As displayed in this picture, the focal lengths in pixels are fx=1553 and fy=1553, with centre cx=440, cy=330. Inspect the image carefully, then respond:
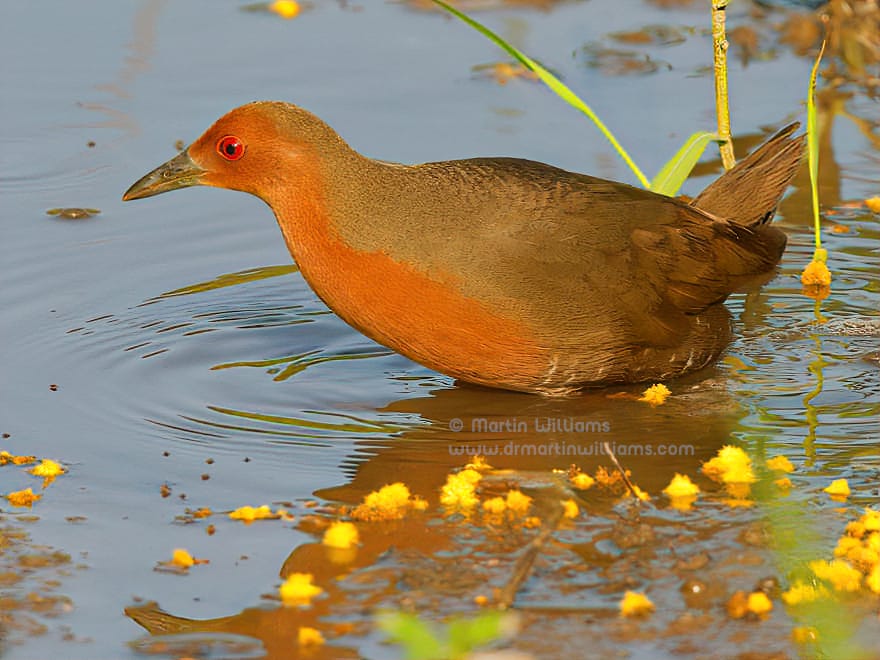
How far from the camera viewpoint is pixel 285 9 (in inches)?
413

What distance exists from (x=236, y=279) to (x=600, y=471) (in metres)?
2.52

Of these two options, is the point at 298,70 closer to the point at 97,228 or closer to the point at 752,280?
the point at 97,228

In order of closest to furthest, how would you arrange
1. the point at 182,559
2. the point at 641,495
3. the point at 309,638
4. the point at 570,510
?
the point at 309,638, the point at 182,559, the point at 570,510, the point at 641,495

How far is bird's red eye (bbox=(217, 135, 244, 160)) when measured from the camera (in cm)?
587

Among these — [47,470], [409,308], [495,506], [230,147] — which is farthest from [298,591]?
[230,147]

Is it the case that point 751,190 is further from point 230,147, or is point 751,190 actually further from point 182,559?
point 182,559

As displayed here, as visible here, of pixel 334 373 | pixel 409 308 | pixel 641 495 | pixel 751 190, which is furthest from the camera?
pixel 751 190

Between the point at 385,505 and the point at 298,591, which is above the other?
the point at 385,505

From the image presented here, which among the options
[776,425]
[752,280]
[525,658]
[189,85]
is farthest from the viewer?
[189,85]

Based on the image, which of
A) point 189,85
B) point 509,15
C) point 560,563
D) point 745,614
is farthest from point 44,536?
point 509,15

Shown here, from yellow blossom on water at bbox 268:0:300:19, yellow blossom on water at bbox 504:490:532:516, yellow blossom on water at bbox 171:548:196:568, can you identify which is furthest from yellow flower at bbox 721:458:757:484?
yellow blossom on water at bbox 268:0:300:19

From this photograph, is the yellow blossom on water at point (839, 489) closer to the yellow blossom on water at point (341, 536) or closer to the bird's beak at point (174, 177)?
the yellow blossom on water at point (341, 536)

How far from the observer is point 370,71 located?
949cm

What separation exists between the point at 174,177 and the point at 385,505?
1.81 m
